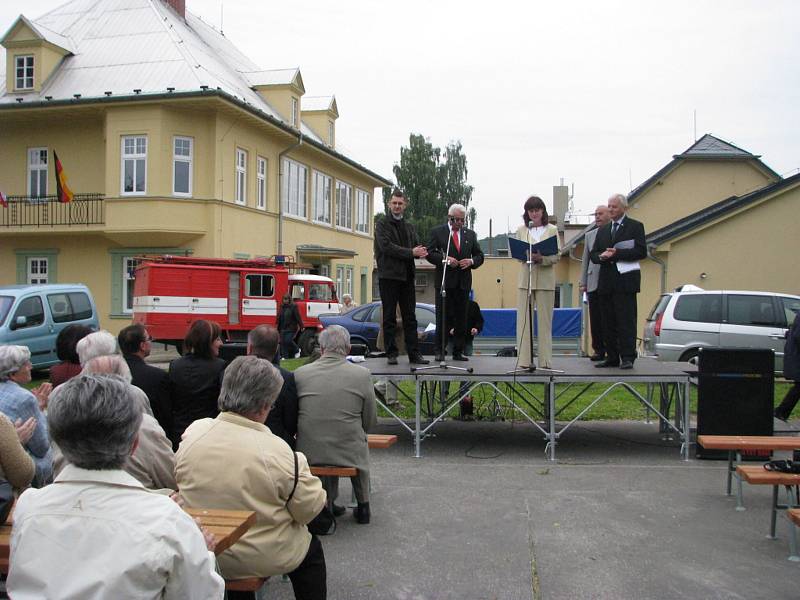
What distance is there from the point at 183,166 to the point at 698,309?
17.2 metres

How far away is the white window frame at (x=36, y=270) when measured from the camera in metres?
27.5

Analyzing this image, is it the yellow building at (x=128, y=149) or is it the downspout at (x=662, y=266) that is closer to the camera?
the yellow building at (x=128, y=149)

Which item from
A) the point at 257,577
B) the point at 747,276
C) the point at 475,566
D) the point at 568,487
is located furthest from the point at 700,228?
the point at 257,577

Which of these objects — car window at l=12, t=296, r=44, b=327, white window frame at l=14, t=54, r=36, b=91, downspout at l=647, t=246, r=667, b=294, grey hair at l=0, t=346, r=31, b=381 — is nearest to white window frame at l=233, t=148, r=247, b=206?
white window frame at l=14, t=54, r=36, b=91

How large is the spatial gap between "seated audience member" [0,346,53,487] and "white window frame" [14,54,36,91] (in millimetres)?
25393

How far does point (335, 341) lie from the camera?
6246 mm

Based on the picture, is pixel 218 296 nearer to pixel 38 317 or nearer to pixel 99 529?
pixel 38 317

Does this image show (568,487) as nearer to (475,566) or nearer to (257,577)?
(475,566)

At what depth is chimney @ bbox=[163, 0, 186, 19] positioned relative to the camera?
30778mm

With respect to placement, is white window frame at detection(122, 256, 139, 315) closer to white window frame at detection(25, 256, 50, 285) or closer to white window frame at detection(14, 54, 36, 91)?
white window frame at detection(25, 256, 50, 285)

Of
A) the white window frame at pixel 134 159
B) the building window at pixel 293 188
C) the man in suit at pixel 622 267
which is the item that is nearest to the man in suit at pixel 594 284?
the man in suit at pixel 622 267

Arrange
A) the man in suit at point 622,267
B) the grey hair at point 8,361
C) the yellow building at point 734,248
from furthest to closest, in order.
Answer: the yellow building at point 734,248
the man in suit at point 622,267
the grey hair at point 8,361

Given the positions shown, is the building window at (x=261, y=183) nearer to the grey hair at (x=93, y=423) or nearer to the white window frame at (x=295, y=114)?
the white window frame at (x=295, y=114)

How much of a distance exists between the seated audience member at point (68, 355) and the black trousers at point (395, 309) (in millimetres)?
3855
